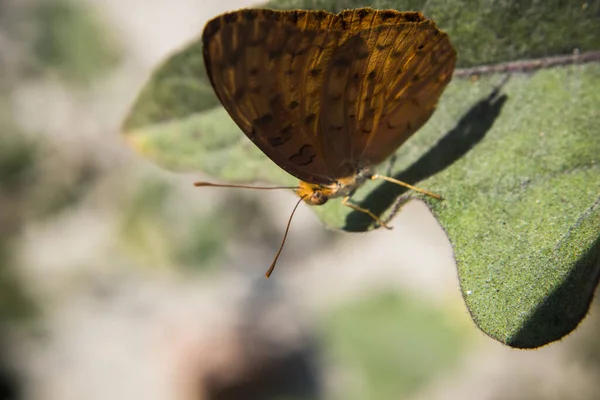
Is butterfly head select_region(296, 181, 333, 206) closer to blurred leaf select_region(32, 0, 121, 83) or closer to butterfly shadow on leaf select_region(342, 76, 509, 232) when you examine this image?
butterfly shadow on leaf select_region(342, 76, 509, 232)

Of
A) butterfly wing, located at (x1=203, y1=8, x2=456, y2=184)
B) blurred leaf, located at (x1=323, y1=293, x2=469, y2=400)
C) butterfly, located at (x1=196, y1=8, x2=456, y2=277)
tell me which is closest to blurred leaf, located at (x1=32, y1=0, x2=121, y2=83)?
blurred leaf, located at (x1=323, y1=293, x2=469, y2=400)

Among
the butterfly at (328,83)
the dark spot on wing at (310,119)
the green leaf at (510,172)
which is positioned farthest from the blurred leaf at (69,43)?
the dark spot on wing at (310,119)

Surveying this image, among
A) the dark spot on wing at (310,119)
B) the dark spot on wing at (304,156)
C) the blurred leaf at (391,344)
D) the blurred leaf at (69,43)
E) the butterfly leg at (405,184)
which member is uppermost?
the dark spot on wing at (310,119)

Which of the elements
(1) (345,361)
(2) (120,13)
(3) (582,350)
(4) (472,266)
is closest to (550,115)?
(4) (472,266)

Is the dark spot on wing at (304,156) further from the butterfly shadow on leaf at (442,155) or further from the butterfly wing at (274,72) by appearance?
the butterfly shadow on leaf at (442,155)

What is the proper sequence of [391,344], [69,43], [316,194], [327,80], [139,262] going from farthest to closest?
[69,43], [139,262], [391,344], [316,194], [327,80]

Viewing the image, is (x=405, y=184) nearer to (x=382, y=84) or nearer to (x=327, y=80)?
(x=382, y=84)

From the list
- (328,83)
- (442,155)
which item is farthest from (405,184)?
(328,83)
